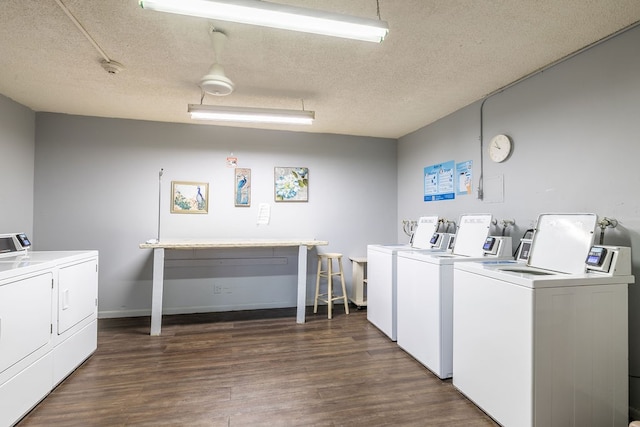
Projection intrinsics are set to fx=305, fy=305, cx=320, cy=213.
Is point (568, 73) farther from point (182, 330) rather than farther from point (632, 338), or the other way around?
point (182, 330)

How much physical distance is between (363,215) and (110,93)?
3438 millimetres

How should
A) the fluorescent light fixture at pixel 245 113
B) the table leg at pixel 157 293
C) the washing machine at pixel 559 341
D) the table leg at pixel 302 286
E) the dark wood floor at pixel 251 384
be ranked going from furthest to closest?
the table leg at pixel 302 286
the table leg at pixel 157 293
the fluorescent light fixture at pixel 245 113
the dark wood floor at pixel 251 384
the washing machine at pixel 559 341

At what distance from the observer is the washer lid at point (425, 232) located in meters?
3.63

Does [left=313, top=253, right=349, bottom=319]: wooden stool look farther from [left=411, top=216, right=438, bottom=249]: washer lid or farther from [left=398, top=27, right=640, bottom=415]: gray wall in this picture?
[left=398, top=27, right=640, bottom=415]: gray wall

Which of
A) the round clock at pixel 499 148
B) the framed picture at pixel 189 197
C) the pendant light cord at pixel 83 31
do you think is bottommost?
the framed picture at pixel 189 197

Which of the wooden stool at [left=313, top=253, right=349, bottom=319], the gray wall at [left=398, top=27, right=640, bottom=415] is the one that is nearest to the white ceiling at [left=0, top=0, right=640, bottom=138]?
the gray wall at [left=398, top=27, right=640, bottom=415]

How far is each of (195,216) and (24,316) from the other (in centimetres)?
224

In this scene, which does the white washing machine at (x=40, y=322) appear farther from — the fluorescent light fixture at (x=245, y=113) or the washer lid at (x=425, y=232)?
the washer lid at (x=425, y=232)

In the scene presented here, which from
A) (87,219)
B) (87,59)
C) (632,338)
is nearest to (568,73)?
(632,338)

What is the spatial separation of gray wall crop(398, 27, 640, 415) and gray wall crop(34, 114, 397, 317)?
176cm

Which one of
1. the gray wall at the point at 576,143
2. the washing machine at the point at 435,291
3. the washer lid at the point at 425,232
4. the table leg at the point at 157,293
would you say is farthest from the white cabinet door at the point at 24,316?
the gray wall at the point at 576,143

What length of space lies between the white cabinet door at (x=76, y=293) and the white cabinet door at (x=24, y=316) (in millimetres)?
143

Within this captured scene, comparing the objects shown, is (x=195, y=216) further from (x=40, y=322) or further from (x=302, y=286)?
(x=40, y=322)

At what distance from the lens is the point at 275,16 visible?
1500 mm
